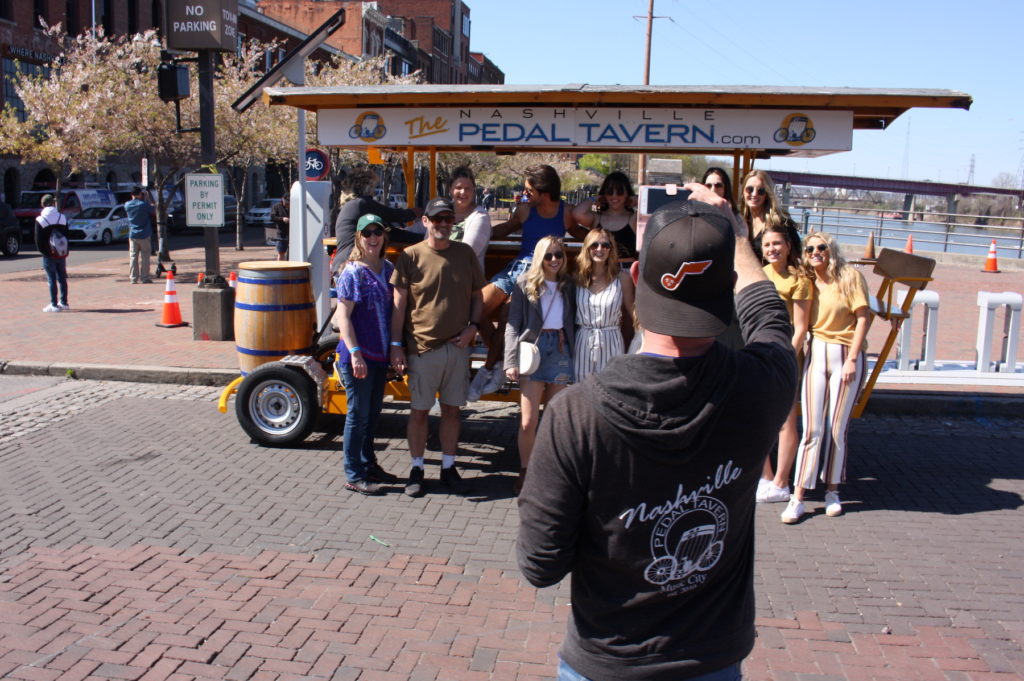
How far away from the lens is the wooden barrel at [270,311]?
6816mm

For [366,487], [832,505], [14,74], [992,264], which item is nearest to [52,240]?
[366,487]

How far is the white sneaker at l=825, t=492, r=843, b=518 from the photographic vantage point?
18.6ft

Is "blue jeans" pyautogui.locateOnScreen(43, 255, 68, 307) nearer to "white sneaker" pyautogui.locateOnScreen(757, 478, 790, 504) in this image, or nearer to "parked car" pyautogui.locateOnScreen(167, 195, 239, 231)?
"white sneaker" pyautogui.locateOnScreen(757, 478, 790, 504)

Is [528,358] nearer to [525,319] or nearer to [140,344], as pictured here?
[525,319]

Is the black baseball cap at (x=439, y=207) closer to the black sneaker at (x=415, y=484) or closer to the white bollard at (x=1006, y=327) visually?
the black sneaker at (x=415, y=484)

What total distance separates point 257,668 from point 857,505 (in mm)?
4070

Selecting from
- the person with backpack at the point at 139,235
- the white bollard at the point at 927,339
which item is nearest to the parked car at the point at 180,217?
the person with backpack at the point at 139,235

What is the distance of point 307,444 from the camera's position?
7035mm

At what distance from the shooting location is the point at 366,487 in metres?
5.89

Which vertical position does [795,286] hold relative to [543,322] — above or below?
above

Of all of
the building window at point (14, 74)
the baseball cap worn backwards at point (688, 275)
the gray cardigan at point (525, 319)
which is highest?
the building window at point (14, 74)

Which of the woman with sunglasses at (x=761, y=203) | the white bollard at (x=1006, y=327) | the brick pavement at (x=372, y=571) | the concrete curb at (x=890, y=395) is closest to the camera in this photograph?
the brick pavement at (x=372, y=571)

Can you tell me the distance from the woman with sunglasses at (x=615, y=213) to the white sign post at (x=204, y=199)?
24.7 ft

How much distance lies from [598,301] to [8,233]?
2318 cm
